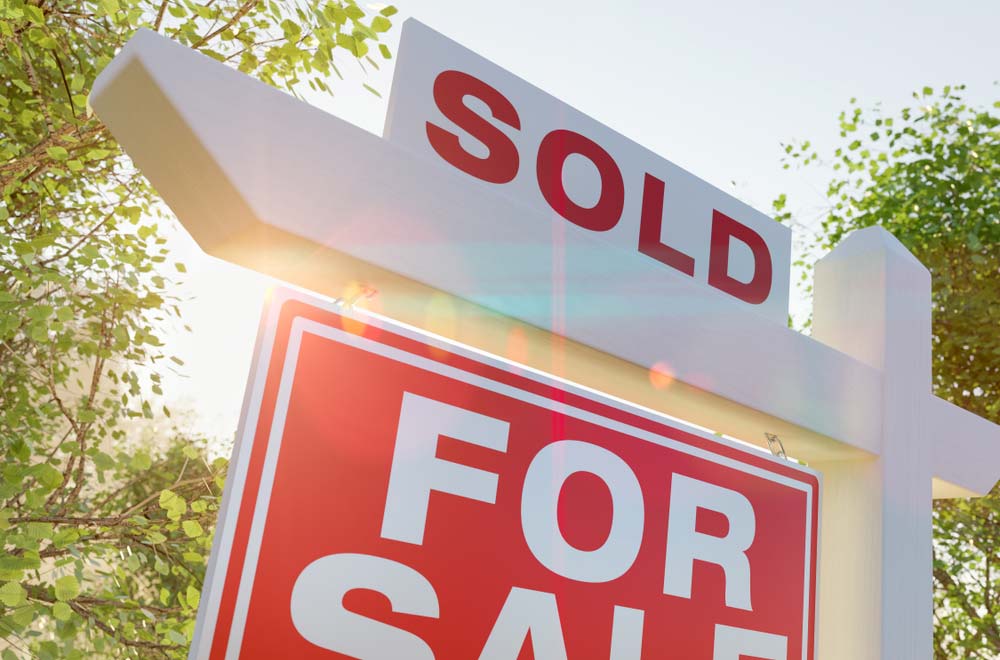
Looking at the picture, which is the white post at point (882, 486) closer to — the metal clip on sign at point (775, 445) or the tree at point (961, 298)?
the metal clip on sign at point (775, 445)

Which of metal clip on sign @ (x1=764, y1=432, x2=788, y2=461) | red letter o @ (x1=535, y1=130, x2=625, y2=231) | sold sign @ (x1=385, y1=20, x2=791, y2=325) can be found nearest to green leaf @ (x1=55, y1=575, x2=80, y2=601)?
sold sign @ (x1=385, y1=20, x2=791, y2=325)

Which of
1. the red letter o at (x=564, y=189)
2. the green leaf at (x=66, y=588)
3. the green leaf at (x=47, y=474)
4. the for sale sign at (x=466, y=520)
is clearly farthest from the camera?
the green leaf at (x=47, y=474)

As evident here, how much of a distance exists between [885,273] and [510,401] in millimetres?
1433

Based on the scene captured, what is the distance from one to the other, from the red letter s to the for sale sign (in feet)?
1.57

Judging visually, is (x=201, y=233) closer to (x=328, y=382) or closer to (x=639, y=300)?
(x=328, y=382)

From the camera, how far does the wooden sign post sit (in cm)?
148

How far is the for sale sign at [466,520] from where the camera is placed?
1423 millimetres

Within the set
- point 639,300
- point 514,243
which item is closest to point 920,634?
point 639,300

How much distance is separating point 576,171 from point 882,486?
4.10 ft

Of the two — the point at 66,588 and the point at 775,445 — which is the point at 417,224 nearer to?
the point at 775,445

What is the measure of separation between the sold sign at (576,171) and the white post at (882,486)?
286 mm

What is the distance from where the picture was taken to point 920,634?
7.49ft

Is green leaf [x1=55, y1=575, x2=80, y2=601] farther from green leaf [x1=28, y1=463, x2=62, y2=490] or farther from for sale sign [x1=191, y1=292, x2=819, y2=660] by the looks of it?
for sale sign [x1=191, y1=292, x2=819, y2=660]

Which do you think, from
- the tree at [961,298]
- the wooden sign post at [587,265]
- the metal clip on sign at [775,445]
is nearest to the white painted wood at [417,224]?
the wooden sign post at [587,265]
